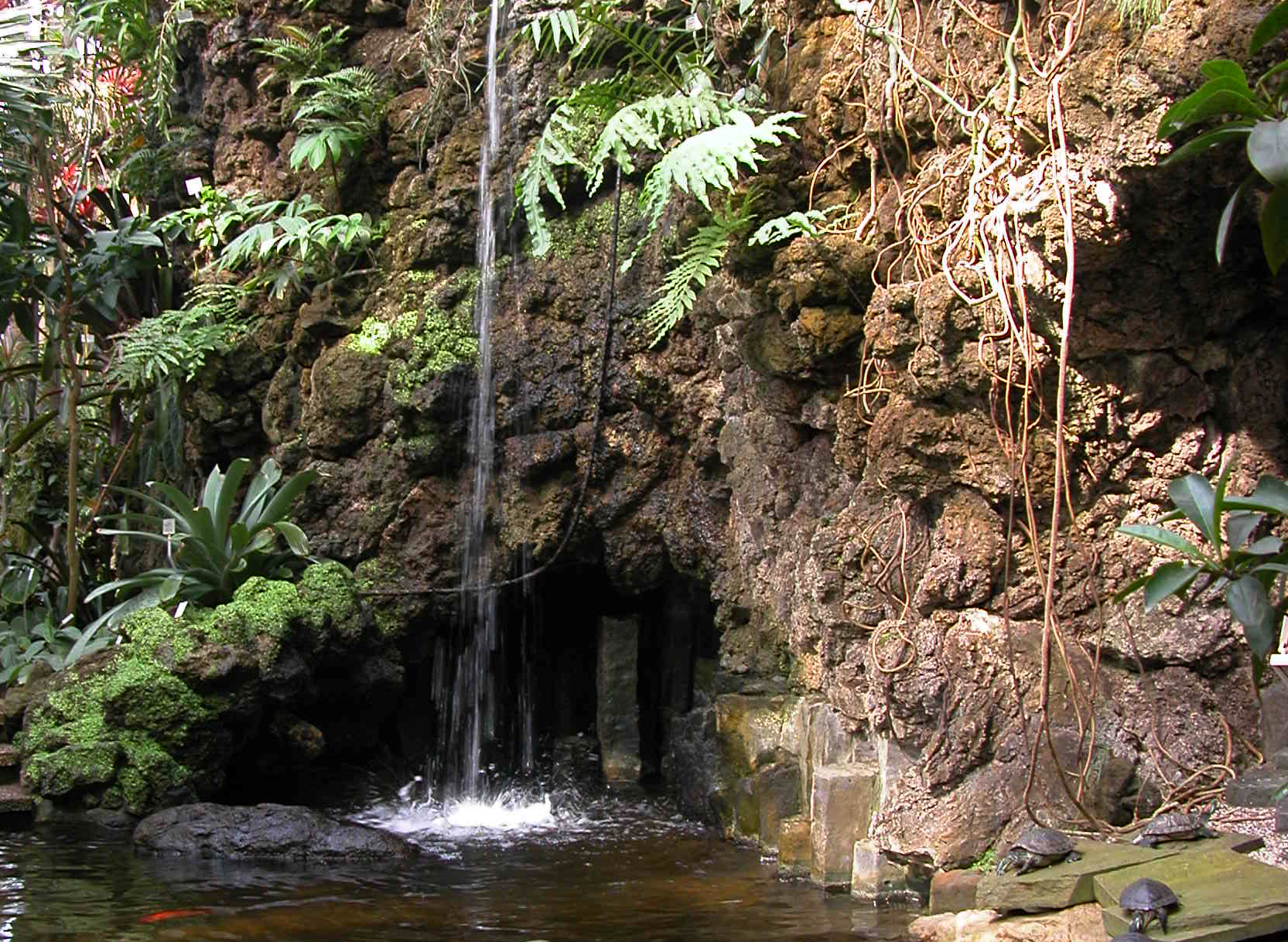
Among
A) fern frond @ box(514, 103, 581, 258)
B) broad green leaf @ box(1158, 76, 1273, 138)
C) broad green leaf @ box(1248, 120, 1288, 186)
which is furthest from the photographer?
fern frond @ box(514, 103, 581, 258)

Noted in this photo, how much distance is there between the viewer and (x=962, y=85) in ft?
17.3

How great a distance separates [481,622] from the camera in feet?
27.5

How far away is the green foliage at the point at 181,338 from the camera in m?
8.52

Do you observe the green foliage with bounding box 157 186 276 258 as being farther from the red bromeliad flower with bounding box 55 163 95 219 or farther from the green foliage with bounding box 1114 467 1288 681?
→ the green foliage with bounding box 1114 467 1288 681

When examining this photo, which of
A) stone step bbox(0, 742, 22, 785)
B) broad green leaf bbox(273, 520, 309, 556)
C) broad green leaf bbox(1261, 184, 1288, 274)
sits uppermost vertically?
broad green leaf bbox(1261, 184, 1288, 274)

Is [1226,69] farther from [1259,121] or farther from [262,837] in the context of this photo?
[262,837]

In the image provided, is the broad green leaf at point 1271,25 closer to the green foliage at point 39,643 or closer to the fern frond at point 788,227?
the fern frond at point 788,227

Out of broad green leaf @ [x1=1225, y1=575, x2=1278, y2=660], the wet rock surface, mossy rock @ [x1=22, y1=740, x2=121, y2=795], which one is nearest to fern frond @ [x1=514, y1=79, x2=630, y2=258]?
the wet rock surface

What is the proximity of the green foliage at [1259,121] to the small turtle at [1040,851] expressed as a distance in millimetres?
2043

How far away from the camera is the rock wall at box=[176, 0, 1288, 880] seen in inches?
191

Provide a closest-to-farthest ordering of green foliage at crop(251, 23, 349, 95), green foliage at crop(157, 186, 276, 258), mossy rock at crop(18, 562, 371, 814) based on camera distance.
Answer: mossy rock at crop(18, 562, 371, 814) → green foliage at crop(251, 23, 349, 95) → green foliage at crop(157, 186, 276, 258)

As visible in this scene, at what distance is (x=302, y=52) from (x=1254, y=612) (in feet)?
24.0

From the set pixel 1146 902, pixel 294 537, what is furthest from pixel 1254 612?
pixel 294 537

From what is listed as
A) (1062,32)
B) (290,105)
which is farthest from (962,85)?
(290,105)
